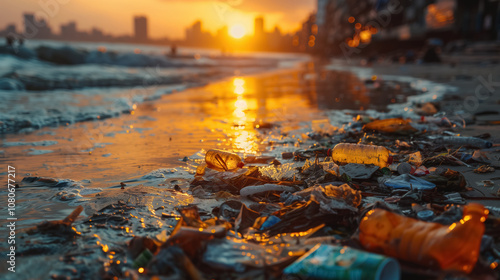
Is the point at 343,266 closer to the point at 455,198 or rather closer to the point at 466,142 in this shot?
the point at 455,198

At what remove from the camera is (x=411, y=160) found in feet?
12.3

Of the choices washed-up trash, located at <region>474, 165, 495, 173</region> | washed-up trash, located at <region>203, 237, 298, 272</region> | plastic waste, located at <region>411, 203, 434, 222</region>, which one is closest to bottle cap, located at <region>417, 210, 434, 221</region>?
plastic waste, located at <region>411, 203, 434, 222</region>

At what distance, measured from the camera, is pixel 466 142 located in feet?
14.3

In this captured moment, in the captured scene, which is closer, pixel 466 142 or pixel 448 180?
pixel 448 180

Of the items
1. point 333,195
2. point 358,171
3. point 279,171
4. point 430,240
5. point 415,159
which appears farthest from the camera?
point 415,159

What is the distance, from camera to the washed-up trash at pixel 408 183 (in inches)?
116

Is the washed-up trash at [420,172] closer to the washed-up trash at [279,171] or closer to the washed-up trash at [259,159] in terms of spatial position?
the washed-up trash at [279,171]

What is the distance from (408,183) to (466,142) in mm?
1911

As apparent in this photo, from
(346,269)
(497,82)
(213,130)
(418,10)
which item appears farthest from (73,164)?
(418,10)

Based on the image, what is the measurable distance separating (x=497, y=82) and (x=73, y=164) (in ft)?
40.5

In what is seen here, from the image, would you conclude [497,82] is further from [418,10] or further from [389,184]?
[418,10]

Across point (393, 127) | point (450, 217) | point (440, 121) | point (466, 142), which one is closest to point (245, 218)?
point (450, 217)

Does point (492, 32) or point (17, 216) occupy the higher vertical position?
point (492, 32)

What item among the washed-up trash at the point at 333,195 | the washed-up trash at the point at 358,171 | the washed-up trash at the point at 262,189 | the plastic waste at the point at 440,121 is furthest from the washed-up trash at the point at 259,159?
the plastic waste at the point at 440,121
